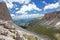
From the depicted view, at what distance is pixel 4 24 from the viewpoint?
87250 millimetres

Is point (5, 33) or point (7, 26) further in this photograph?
point (7, 26)

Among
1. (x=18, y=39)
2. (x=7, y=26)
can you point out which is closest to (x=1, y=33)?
(x=18, y=39)

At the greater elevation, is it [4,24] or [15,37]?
[4,24]

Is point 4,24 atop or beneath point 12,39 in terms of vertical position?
atop

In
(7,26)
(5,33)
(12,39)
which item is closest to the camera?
(12,39)

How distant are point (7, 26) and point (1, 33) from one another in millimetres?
21755

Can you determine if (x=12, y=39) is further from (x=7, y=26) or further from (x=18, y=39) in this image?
(x=7, y=26)

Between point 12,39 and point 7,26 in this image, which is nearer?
point 12,39

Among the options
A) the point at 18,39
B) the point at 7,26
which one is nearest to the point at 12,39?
the point at 18,39

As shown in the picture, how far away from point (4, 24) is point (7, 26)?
1.63 m

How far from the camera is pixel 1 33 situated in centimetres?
6550

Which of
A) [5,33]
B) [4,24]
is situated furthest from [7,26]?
→ [5,33]

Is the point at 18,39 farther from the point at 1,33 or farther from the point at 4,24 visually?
the point at 4,24

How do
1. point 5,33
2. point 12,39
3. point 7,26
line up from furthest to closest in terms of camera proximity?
1. point 7,26
2. point 5,33
3. point 12,39
